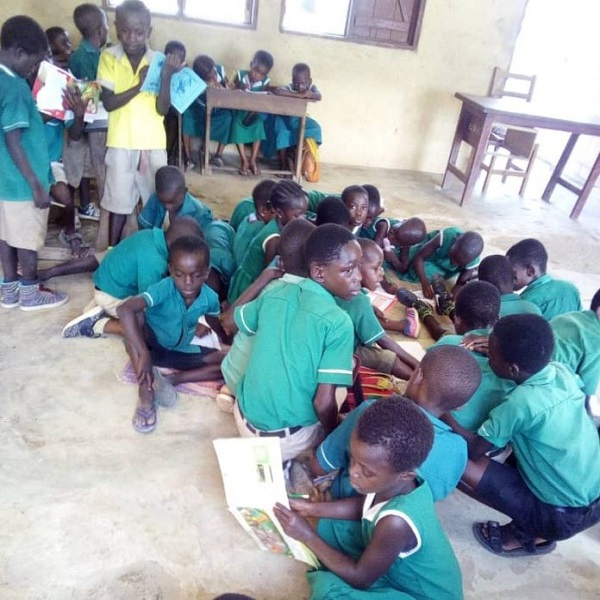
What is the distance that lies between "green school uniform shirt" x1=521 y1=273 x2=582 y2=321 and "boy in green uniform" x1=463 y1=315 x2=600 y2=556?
785 mm

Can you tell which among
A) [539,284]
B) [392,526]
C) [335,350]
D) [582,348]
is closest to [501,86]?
[539,284]

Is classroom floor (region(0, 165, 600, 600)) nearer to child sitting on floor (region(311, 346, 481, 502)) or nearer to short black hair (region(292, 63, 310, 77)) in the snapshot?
child sitting on floor (region(311, 346, 481, 502))

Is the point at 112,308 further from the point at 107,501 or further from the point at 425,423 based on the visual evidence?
the point at 425,423

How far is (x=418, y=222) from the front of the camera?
344 cm

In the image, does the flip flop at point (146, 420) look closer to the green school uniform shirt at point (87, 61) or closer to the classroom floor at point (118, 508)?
the classroom floor at point (118, 508)

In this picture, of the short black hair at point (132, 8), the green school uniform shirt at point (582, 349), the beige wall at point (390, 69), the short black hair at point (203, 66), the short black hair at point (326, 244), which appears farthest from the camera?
the beige wall at point (390, 69)

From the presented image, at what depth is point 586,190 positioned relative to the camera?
523 centimetres

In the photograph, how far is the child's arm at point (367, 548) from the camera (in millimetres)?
1328

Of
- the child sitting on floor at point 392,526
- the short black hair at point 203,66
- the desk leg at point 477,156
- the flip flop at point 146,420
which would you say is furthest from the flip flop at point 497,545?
the short black hair at point 203,66

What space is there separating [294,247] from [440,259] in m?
1.66

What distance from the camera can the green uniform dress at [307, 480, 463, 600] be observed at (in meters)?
1.35

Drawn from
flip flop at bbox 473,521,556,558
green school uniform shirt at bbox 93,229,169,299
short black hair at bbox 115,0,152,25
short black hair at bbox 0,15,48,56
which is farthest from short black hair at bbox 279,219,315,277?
short black hair at bbox 115,0,152,25

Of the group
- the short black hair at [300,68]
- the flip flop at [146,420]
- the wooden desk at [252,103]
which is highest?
the short black hair at [300,68]

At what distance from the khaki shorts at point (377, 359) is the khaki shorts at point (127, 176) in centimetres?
163
